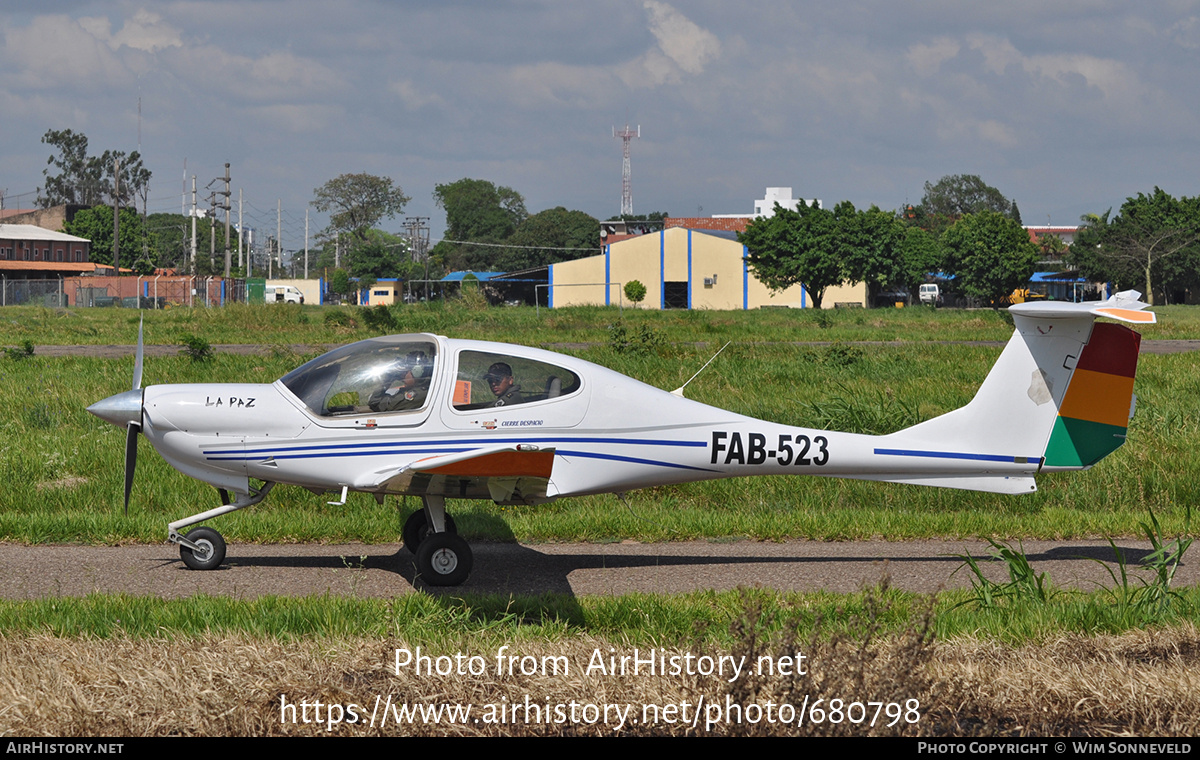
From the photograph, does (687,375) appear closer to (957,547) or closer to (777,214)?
(957,547)

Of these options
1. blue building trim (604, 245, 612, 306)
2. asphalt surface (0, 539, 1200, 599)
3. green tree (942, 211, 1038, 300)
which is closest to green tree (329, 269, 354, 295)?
blue building trim (604, 245, 612, 306)

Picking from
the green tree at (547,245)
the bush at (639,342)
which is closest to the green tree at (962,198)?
the green tree at (547,245)

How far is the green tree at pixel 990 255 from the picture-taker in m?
88.6

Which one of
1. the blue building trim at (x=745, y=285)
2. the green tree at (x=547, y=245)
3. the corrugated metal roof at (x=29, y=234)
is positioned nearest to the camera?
the blue building trim at (x=745, y=285)

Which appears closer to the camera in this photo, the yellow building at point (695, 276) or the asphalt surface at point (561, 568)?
the asphalt surface at point (561, 568)

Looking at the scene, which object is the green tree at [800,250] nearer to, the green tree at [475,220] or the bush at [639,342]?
the bush at [639,342]

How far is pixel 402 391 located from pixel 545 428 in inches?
44.4

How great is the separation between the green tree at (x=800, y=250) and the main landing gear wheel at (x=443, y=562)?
197ft

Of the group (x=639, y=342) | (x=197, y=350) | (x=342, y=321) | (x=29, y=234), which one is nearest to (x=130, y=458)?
(x=197, y=350)

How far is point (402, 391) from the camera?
25.1 feet

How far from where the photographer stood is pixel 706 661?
5.06 meters

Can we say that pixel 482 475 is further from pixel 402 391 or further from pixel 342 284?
pixel 342 284

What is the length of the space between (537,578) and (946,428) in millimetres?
3542

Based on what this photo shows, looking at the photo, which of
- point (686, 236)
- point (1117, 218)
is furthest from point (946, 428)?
point (1117, 218)
